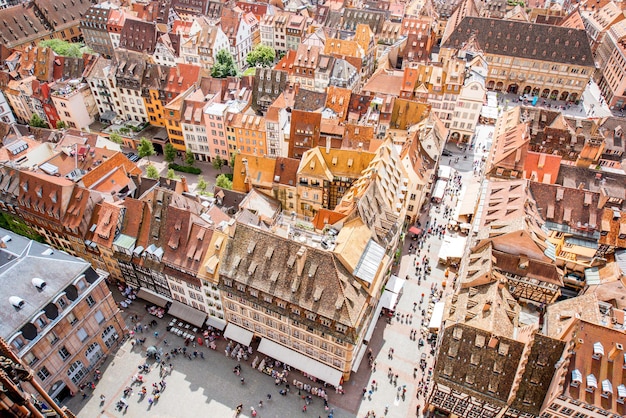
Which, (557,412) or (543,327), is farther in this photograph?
(543,327)

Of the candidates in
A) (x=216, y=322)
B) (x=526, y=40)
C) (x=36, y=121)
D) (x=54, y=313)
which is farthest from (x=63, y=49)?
(x=526, y=40)

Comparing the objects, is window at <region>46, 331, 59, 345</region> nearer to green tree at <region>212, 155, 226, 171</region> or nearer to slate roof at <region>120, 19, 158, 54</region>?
green tree at <region>212, 155, 226, 171</region>

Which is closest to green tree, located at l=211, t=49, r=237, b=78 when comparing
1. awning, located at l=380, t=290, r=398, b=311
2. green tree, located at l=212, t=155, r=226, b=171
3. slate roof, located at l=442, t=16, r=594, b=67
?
green tree, located at l=212, t=155, r=226, b=171

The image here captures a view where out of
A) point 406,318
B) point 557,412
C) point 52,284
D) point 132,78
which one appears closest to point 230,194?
point 52,284

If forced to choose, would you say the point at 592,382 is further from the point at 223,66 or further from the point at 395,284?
the point at 223,66

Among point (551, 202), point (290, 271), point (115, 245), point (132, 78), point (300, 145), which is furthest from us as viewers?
point (132, 78)

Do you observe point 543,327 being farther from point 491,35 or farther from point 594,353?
point 491,35
